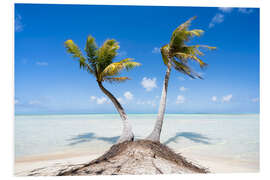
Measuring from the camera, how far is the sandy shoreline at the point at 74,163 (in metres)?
3.84

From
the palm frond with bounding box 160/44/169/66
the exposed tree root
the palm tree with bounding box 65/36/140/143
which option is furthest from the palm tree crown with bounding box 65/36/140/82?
the exposed tree root

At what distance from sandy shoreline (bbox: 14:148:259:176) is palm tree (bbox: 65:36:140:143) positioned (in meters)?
1.33

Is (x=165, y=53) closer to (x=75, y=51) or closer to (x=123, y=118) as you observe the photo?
(x=123, y=118)

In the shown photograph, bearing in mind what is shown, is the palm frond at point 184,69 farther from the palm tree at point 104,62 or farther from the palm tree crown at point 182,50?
the palm tree at point 104,62

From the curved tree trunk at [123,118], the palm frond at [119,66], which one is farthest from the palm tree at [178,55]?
the palm frond at [119,66]

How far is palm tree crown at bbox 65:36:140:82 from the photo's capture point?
464 cm

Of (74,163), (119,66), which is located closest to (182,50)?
(119,66)

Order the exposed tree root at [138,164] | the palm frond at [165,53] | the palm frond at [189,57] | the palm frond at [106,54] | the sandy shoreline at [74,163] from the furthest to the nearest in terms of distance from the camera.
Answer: the palm frond at [165,53]
the palm frond at [106,54]
the palm frond at [189,57]
the sandy shoreline at [74,163]
the exposed tree root at [138,164]

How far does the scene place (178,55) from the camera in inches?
187

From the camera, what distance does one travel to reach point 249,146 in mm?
5414

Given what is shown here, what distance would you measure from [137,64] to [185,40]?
1.51m

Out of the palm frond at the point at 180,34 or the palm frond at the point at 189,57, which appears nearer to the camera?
the palm frond at the point at 189,57

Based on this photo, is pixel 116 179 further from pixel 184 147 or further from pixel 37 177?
pixel 184 147

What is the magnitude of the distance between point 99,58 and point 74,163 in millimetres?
2707
